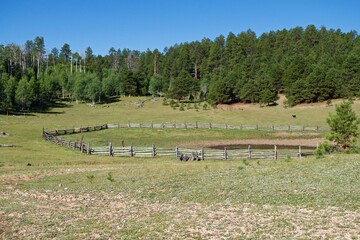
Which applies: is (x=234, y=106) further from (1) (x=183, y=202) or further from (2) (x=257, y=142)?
(1) (x=183, y=202)

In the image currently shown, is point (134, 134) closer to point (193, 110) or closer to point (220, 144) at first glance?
point (220, 144)

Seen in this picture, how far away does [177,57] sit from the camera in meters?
179

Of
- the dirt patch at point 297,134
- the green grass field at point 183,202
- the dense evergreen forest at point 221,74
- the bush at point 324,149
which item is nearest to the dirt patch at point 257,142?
the dirt patch at point 297,134

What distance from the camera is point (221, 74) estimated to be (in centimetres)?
13700

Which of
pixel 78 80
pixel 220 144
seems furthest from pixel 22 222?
pixel 78 80

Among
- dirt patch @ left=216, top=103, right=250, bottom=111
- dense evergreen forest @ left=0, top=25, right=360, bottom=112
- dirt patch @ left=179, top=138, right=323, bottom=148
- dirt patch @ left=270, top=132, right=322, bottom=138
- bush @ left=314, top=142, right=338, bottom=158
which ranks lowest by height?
dirt patch @ left=179, top=138, right=323, bottom=148

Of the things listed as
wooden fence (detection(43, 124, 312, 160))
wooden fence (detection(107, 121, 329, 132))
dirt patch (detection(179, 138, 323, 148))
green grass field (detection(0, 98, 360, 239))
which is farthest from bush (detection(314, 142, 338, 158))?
wooden fence (detection(107, 121, 329, 132))

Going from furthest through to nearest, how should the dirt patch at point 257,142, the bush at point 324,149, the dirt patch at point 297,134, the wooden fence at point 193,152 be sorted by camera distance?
the dirt patch at point 297,134, the dirt patch at point 257,142, the wooden fence at point 193,152, the bush at point 324,149

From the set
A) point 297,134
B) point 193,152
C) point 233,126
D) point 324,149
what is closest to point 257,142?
point 297,134

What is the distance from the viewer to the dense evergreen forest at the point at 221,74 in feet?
353

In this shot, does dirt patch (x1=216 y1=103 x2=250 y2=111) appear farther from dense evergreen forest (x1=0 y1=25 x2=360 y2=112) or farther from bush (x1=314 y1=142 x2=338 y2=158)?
bush (x1=314 y1=142 x2=338 y2=158)

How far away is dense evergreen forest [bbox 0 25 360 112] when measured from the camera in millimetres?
107688

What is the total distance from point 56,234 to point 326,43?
504 feet

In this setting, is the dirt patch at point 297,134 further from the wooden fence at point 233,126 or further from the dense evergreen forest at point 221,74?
the dense evergreen forest at point 221,74
